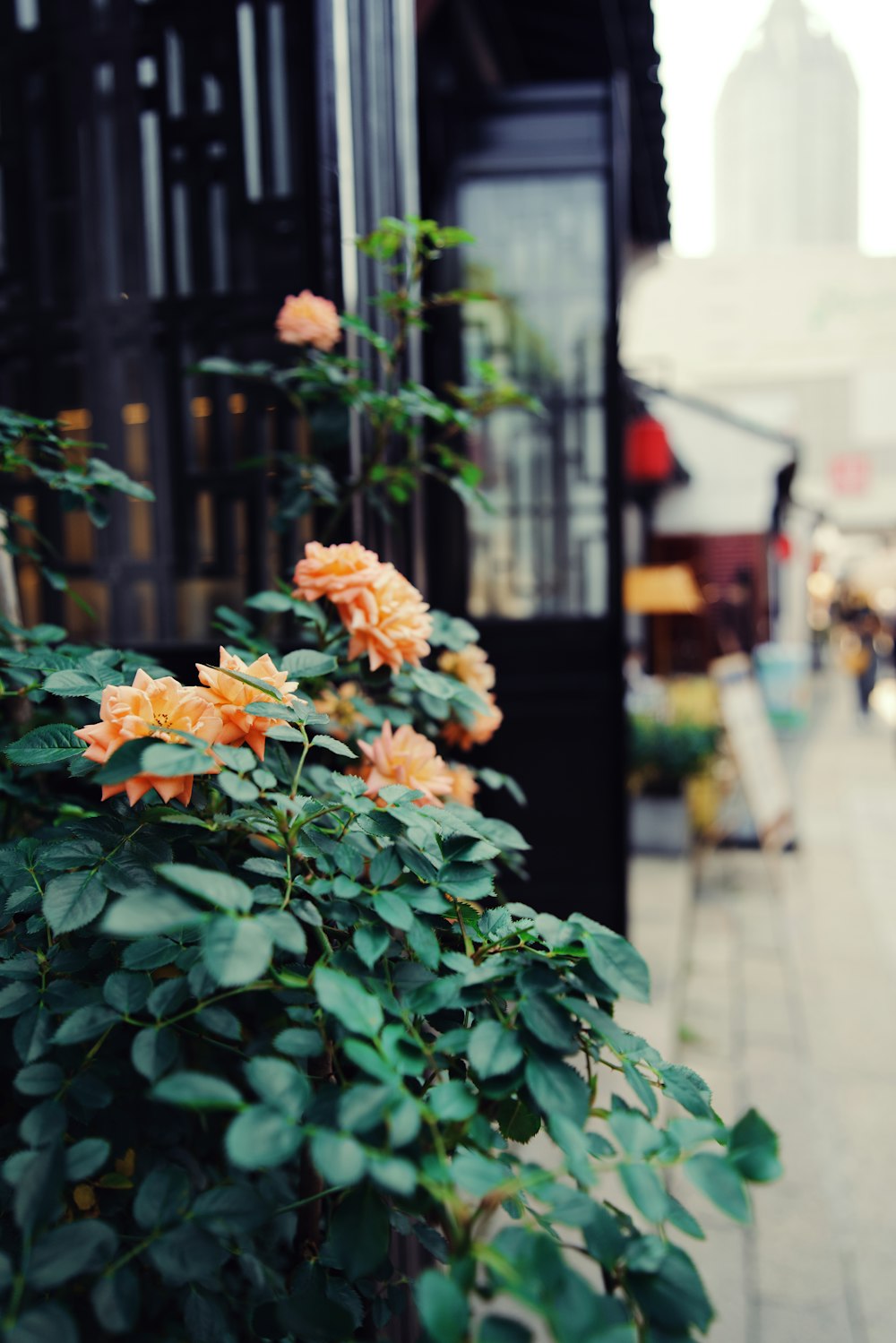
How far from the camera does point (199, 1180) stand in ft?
3.75

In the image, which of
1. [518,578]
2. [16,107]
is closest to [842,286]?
[518,578]

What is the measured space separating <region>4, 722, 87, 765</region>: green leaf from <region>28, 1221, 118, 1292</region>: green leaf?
42cm

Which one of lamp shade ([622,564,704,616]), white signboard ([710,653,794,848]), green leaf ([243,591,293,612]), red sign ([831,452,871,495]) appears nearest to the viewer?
green leaf ([243,591,293,612])

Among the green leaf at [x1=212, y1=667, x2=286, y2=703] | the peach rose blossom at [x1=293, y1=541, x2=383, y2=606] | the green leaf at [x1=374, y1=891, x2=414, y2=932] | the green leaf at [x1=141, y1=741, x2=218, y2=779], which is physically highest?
the peach rose blossom at [x1=293, y1=541, x2=383, y2=606]

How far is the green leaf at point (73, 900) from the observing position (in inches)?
31.6

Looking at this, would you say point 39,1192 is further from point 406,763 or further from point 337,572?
point 337,572

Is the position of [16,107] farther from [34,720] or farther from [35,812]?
[35,812]

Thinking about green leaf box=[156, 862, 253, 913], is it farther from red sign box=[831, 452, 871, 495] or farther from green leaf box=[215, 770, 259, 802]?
red sign box=[831, 452, 871, 495]

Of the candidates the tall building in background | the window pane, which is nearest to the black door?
the window pane

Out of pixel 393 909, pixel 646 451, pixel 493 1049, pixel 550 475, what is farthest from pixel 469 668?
pixel 646 451

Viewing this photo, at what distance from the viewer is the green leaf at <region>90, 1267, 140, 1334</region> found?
2.06ft

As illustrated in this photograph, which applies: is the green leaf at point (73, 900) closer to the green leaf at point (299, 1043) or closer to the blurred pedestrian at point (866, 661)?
the green leaf at point (299, 1043)

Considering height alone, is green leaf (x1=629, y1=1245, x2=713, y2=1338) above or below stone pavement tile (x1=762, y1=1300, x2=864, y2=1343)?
above

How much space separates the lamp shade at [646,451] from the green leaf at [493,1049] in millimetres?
6864
